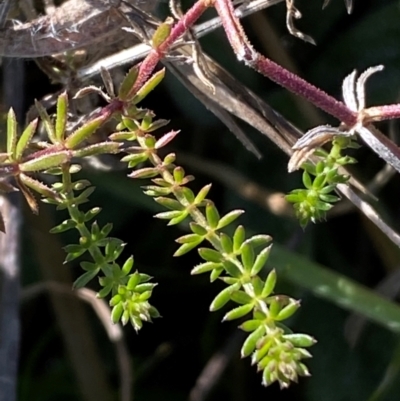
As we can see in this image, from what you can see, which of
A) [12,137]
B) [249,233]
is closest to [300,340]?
[12,137]

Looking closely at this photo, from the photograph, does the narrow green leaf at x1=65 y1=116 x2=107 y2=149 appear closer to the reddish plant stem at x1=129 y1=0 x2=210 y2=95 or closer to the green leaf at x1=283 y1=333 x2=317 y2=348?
the reddish plant stem at x1=129 y1=0 x2=210 y2=95

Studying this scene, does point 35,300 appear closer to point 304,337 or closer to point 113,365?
point 113,365

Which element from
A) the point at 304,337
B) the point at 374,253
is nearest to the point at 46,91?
the point at 374,253

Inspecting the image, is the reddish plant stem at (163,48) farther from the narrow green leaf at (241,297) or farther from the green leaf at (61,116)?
the narrow green leaf at (241,297)

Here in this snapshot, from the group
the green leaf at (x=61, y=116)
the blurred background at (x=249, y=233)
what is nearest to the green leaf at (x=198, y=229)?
the green leaf at (x=61, y=116)

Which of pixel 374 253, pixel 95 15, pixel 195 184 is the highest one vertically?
pixel 95 15

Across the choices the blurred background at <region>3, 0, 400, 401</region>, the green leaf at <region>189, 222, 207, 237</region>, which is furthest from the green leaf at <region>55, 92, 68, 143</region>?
the blurred background at <region>3, 0, 400, 401</region>
